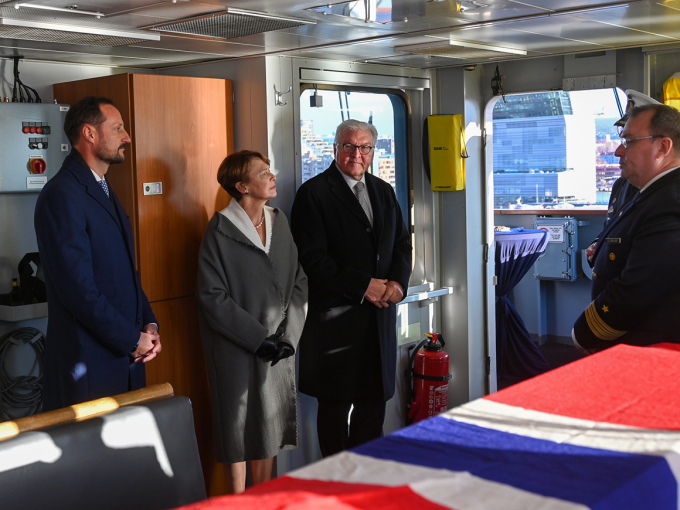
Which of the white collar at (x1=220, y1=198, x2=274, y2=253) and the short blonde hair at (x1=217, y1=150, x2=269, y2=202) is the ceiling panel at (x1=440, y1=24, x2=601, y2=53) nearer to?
the short blonde hair at (x1=217, y1=150, x2=269, y2=202)

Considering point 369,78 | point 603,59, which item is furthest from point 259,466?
point 603,59

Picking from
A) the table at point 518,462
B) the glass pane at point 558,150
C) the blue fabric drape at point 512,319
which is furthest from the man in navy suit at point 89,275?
the glass pane at point 558,150

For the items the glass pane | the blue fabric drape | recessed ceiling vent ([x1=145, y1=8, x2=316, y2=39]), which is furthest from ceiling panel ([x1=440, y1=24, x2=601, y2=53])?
the glass pane

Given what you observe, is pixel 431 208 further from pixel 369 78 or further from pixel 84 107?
pixel 84 107

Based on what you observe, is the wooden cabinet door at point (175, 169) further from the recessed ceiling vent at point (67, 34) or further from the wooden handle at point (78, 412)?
the wooden handle at point (78, 412)

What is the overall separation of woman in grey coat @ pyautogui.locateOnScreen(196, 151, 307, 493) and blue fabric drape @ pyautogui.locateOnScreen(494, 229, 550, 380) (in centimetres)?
305

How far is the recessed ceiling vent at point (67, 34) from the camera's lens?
2864mm

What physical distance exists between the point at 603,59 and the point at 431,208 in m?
1.44

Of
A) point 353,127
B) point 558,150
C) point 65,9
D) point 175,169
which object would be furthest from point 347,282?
point 558,150

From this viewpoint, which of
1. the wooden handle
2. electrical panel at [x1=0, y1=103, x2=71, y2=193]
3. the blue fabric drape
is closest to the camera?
the wooden handle

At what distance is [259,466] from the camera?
3.70m

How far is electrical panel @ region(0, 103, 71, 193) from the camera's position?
368cm

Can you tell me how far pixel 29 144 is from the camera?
374cm

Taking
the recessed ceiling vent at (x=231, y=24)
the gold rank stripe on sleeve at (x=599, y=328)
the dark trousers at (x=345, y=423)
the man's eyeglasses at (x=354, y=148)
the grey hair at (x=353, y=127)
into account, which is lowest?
the dark trousers at (x=345, y=423)
